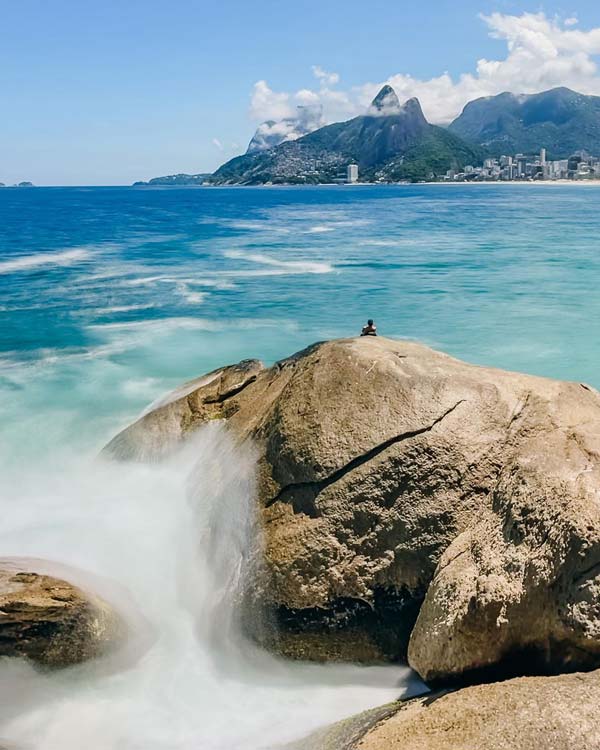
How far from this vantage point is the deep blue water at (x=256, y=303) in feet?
70.1

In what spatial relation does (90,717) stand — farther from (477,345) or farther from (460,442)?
(477,345)

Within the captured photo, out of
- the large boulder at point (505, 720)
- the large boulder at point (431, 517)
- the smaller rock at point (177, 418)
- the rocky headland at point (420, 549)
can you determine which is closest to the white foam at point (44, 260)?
the smaller rock at point (177, 418)

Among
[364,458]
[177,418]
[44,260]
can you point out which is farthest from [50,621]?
[44,260]

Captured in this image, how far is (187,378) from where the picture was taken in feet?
68.1

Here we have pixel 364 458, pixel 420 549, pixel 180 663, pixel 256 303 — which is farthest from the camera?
pixel 256 303

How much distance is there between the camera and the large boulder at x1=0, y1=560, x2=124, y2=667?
734cm

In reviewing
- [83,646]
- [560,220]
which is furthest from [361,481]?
[560,220]

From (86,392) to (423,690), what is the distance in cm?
1464

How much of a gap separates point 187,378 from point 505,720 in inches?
644

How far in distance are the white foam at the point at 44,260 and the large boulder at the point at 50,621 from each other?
3798cm

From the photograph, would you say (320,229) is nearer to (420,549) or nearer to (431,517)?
(431,517)

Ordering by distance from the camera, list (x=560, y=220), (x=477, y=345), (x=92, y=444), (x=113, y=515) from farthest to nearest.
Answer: (x=560, y=220), (x=477, y=345), (x=92, y=444), (x=113, y=515)

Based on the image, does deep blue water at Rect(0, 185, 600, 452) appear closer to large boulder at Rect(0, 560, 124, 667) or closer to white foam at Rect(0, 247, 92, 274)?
white foam at Rect(0, 247, 92, 274)

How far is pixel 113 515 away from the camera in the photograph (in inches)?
416
